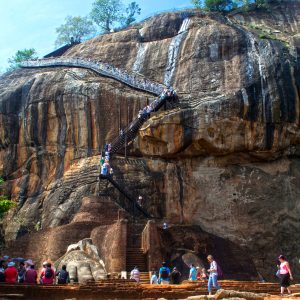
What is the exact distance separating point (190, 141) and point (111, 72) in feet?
29.5

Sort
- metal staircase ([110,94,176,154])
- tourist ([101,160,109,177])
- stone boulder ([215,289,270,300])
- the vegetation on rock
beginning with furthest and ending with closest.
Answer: the vegetation on rock, metal staircase ([110,94,176,154]), tourist ([101,160,109,177]), stone boulder ([215,289,270,300])

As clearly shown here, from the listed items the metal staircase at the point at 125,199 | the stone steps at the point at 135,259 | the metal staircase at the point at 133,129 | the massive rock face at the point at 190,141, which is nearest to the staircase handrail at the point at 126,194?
Answer: the metal staircase at the point at 125,199

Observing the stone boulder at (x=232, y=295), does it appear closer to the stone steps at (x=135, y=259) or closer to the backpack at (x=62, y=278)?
the backpack at (x=62, y=278)

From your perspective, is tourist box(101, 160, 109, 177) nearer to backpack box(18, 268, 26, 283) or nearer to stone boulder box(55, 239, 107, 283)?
stone boulder box(55, 239, 107, 283)

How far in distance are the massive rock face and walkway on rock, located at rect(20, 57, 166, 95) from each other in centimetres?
69

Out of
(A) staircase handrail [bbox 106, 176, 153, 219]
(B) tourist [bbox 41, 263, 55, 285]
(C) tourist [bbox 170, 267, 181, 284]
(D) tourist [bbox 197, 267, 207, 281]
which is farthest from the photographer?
(A) staircase handrail [bbox 106, 176, 153, 219]

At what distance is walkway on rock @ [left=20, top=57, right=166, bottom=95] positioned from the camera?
39.8 m

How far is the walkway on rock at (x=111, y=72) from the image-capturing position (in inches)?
1566

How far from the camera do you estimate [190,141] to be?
120 ft

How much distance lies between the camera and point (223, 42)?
134ft

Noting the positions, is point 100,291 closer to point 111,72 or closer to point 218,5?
point 111,72

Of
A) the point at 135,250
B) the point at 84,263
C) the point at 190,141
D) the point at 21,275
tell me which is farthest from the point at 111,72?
the point at 21,275

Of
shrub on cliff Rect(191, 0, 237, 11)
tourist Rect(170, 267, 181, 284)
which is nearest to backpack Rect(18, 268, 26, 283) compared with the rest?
tourist Rect(170, 267, 181, 284)

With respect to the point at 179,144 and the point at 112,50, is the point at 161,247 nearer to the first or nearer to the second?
the point at 179,144
